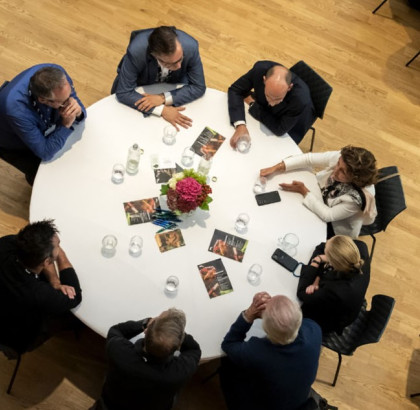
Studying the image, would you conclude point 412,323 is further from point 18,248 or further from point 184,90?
point 18,248

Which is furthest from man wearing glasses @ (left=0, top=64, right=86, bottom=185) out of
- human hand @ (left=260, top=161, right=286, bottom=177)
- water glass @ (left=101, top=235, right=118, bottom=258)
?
human hand @ (left=260, top=161, right=286, bottom=177)

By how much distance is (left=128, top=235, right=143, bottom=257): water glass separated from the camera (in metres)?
2.94

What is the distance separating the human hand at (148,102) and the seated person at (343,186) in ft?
3.21

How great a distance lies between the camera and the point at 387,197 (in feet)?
11.6

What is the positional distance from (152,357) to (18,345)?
0.99 m

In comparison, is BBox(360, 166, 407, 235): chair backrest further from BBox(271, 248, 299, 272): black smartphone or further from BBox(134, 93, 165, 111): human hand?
BBox(134, 93, 165, 111): human hand

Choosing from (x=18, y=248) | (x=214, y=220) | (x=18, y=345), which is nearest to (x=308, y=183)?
(x=214, y=220)

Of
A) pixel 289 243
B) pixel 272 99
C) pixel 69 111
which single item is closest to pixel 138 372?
pixel 289 243

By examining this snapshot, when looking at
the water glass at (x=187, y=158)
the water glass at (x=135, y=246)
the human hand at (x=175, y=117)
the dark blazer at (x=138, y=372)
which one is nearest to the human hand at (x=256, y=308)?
the dark blazer at (x=138, y=372)

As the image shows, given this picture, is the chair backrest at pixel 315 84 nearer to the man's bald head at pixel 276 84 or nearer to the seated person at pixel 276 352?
the man's bald head at pixel 276 84

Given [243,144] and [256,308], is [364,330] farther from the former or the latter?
[243,144]

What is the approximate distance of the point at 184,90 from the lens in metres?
3.57

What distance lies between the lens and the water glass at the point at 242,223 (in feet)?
10.3

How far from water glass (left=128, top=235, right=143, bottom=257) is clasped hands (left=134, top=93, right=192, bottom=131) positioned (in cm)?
98
